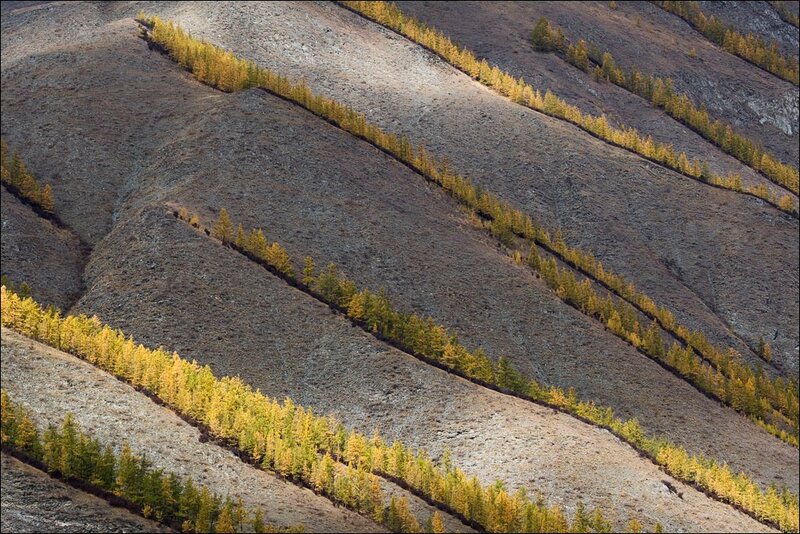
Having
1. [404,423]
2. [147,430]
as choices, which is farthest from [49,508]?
[404,423]

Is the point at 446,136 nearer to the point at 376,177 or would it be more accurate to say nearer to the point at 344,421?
the point at 376,177

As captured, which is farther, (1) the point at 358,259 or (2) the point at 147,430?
(1) the point at 358,259

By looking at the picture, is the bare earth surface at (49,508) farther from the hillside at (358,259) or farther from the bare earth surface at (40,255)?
the bare earth surface at (40,255)

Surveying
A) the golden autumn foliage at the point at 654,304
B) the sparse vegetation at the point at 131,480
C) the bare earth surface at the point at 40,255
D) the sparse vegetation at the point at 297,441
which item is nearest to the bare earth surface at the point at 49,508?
the sparse vegetation at the point at 131,480

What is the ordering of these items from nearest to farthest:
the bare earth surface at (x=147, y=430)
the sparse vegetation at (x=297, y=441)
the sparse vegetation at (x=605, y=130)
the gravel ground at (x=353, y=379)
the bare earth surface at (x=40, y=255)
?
1. the bare earth surface at (x=147, y=430)
2. the sparse vegetation at (x=297, y=441)
3. the gravel ground at (x=353, y=379)
4. the bare earth surface at (x=40, y=255)
5. the sparse vegetation at (x=605, y=130)

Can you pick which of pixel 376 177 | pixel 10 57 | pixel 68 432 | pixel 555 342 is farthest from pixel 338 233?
pixel 10 57

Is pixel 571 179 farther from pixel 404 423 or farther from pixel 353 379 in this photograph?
pixel 404 423

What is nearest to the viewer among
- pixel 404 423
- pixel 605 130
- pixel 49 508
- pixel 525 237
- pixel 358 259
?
pixel 49 508

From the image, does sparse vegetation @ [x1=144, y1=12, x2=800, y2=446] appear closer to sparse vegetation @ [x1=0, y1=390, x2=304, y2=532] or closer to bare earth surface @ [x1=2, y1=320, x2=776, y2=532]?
bare earth surface @ [x1=2, y1=320, x2=776, y2=532]
